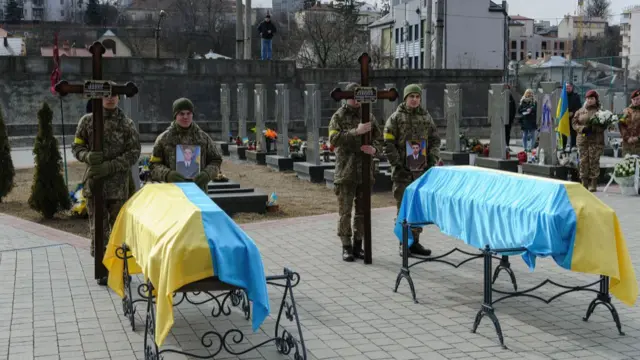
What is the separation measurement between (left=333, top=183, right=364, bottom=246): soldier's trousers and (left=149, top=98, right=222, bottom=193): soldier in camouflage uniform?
1.87 m

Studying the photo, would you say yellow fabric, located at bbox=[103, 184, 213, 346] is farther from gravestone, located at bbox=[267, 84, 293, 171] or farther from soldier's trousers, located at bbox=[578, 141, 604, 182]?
gravestone, located at bbox=[267, 84, 293, 171]

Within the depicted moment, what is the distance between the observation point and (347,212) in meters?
10.0

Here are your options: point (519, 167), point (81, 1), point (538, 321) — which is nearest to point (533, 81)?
point (519, 167)

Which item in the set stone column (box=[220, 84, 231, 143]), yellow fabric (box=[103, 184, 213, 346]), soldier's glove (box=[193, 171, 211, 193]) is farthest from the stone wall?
yellow fabric (box=[103, 184, 213, 346])

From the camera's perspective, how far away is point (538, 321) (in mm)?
7414

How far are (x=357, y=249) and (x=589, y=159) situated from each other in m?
7.35

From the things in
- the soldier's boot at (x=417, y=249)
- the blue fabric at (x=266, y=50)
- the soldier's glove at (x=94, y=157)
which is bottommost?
the soldier's boot at (x=417, y=249)

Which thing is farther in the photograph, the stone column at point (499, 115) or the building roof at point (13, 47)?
the building roof at point (13, 47)

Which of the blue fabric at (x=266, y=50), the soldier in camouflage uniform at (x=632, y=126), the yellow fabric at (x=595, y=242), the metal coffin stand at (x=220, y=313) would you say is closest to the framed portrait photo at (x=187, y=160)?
the metal coffin stand at (x=220, y=313)

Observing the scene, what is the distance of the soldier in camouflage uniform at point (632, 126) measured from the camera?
15508 mm

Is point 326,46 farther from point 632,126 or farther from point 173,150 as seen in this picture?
point 173,150

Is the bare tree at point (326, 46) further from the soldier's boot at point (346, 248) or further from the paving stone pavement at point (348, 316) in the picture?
the paving stone pavement at point (348, 316)

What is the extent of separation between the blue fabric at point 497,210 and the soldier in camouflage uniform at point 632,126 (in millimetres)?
8099

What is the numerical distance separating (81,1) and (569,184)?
115790 mm
